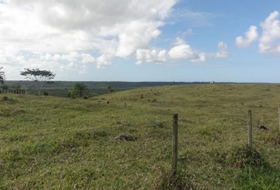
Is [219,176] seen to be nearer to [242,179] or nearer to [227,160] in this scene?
[242,179]

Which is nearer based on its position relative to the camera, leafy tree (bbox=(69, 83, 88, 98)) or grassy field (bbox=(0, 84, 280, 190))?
grassy field (bbox=(0, 84, 280, 190))

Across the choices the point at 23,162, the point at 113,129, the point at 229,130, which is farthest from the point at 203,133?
the point at 23,162

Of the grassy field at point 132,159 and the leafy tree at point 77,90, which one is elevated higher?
the leafy tree at point 77,90

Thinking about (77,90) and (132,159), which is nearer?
(132,159)

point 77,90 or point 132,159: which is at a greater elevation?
point 77,90

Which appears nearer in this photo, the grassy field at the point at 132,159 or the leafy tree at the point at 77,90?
the grassy field at the point at 132,159

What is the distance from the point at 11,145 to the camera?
11.1m

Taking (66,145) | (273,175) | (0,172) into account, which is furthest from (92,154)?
(273,175)

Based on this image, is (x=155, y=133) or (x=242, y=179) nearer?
(x=242, y=179)

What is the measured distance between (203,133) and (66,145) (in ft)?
27.9

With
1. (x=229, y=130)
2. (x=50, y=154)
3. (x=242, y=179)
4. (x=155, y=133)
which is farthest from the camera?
(x=229, y=130)

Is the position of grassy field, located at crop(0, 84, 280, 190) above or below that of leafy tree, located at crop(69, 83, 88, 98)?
below

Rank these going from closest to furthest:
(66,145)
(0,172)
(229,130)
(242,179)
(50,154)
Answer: (242,179) → (0,172) → (50,154) → (66,145) → (229,130)

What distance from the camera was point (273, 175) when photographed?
754 cm
